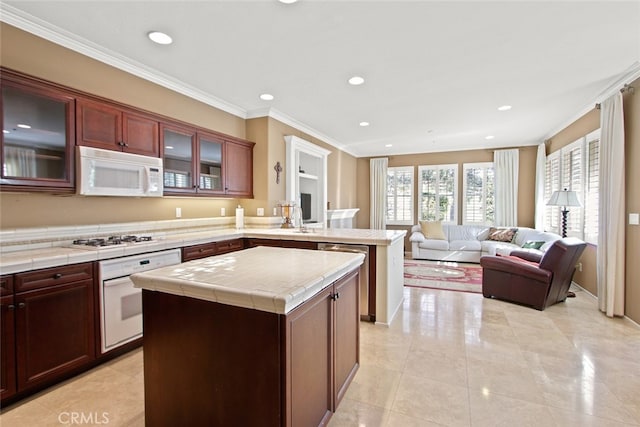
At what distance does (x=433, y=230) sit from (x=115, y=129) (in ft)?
20.5

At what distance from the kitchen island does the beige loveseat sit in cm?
535

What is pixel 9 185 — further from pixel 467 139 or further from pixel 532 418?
pixel 467 139

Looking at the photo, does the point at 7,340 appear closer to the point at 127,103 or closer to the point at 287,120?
the point at 127,103

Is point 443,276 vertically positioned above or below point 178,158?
below

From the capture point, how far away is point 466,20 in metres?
2.25

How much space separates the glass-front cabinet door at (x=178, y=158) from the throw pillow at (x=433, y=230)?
17.3 ft

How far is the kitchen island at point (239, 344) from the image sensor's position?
1.24 m

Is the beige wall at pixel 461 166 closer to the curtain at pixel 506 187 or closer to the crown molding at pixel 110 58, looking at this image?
the curtain at pixel 506 187

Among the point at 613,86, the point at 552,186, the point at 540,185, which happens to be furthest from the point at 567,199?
the point at 540,185

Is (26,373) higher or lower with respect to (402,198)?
lower

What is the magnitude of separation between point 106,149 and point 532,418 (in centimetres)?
370

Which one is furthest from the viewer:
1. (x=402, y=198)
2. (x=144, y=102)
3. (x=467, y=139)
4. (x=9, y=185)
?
(x=402, y=198)

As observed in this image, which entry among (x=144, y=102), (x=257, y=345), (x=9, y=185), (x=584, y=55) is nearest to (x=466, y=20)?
(x=584, y=55)

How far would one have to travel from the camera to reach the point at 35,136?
2.20m
